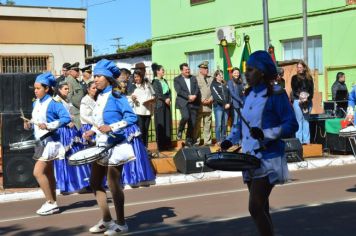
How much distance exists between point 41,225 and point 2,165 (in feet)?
12.6

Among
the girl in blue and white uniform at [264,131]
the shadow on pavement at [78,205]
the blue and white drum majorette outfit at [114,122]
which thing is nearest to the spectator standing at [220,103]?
the shadow on pavement at [78,205]

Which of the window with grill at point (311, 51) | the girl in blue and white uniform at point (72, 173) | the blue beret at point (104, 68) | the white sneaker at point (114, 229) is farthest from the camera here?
the window with grill at point (311, 51)

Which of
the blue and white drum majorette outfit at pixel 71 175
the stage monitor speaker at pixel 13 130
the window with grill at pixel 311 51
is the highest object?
the window with grill at pixel 311 51

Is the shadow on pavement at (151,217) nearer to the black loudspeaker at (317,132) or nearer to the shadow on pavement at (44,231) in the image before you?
the shadow on pavement at (44,231)

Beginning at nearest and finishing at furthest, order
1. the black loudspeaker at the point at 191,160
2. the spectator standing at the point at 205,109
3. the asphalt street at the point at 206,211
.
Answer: the asphalt street at the point at 206,211 → the black loudspeaker at the point at 191,160 → the spectator standing at the point at 205,109

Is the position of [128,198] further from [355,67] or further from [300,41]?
[300,41]

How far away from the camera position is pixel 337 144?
16.7 metres

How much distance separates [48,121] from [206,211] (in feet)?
8.87

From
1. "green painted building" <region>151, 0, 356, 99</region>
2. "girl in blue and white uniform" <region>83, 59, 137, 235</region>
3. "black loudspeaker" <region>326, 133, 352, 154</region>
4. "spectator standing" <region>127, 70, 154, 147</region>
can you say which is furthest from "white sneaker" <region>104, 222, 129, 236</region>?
"green painted building" <region>151, 0, 356, 99</region>

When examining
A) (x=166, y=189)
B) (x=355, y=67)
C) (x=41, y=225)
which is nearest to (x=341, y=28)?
(x=355, y=67)

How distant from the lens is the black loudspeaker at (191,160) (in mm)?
13742

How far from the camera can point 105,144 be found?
7.73m

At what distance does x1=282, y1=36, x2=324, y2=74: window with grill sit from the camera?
78.5 ft

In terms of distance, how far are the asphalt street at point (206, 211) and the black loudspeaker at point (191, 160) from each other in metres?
0.82
